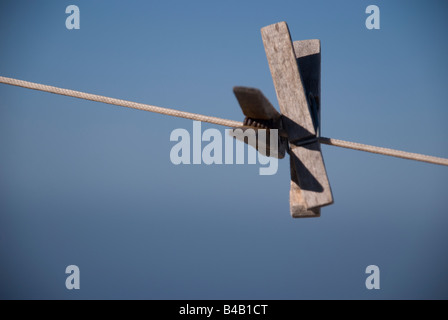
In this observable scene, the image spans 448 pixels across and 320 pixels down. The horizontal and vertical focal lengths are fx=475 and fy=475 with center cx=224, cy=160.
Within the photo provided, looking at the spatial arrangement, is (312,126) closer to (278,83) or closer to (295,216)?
(278,83)

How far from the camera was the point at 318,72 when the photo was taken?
206cm

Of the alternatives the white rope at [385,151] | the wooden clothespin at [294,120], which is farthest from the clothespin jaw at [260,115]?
the white rope at [385,151]

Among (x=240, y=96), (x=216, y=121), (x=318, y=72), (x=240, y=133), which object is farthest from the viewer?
(x=318, y=72)

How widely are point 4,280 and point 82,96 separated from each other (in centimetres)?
1291

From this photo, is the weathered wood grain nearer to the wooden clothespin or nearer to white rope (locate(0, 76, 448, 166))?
the wooden clothespin

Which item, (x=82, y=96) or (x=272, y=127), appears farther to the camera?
(x=82, y=96)

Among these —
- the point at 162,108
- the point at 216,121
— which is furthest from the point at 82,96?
the point at 216,121

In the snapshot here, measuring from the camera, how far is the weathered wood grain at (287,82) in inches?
72.6

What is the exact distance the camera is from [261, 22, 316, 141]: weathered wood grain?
1843mm

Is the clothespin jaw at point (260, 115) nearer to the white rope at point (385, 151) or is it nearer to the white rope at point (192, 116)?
the white rope at point (192, 116)

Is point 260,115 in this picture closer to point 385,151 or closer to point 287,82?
point 287,82

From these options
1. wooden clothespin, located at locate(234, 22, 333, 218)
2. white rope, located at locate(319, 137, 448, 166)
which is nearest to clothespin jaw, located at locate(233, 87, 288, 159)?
wooden clothespin, located at locate(234, 22, 333, 218)

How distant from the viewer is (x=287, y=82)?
6.09 feet

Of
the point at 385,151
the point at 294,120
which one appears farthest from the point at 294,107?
the point at 385,151
